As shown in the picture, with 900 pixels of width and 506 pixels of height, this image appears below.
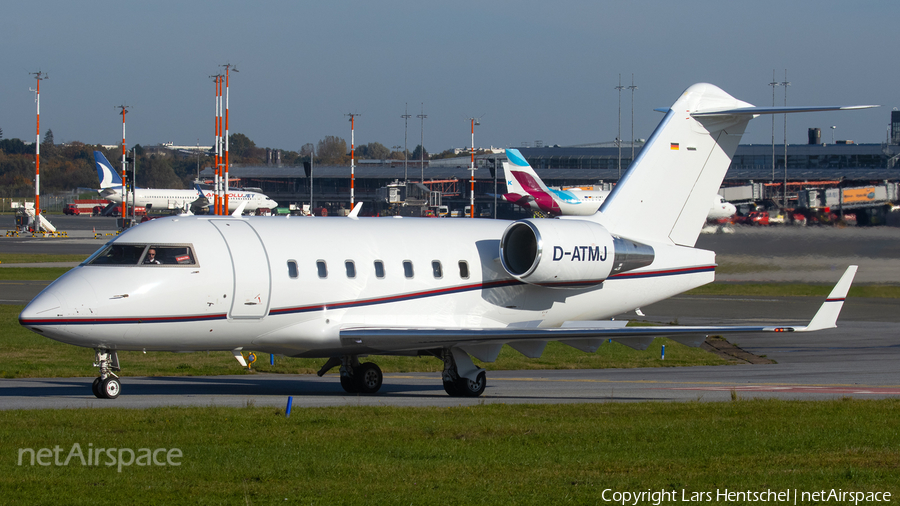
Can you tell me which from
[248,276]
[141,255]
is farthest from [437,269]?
[141,255]

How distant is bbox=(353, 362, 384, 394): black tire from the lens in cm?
1984

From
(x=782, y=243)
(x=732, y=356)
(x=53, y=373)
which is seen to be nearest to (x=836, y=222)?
(x=782, y=243)

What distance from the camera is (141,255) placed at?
16422mm

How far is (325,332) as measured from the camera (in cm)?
1762

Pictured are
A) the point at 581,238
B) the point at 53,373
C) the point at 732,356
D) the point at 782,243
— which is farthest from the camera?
the point at 782,243

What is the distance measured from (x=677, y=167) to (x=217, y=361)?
1361 cm

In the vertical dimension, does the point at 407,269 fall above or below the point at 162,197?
below

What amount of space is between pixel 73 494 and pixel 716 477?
687 cm

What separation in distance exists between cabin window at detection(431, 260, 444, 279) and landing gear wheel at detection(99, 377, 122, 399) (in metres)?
6.49

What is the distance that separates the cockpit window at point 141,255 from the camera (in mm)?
16359

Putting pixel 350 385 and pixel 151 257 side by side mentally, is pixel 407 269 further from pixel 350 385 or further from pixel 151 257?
pixel 151 257

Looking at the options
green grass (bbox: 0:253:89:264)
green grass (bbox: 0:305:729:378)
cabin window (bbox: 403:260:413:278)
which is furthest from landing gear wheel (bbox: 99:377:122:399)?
green grass (bbox: 0:253:89:264)

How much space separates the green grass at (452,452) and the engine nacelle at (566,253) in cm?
436

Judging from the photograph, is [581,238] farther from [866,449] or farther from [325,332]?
[866,449]
